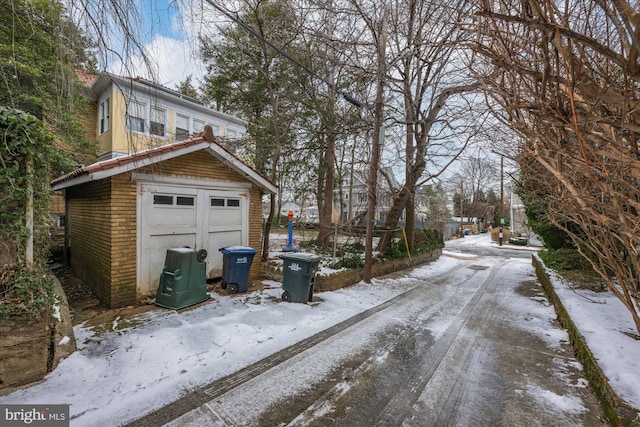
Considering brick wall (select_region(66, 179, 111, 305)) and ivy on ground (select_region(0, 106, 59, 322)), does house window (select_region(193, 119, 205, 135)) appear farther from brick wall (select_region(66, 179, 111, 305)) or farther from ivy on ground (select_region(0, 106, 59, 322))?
ivy on ground (select_region(0, 106, 59, 322))

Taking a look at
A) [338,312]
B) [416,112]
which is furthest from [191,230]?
[416,112]

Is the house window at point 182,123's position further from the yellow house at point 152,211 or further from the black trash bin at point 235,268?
the black trash bin at point 235,268

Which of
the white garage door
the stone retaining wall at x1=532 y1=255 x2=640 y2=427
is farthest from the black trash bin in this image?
the stone retaining wall at x1=532 y1=255 x2=640 y2=427

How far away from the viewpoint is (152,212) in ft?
18.0

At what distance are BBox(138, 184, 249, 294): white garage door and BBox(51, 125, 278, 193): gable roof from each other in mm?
559

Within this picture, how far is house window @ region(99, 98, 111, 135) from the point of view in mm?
13070

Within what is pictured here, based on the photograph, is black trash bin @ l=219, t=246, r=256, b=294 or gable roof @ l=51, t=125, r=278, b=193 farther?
black trash bin @ l=219, t=246, r=256, b=294

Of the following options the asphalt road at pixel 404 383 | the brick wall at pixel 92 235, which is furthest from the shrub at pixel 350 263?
the brick wall at pixel 92 235

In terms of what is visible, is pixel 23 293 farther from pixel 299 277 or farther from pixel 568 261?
pixel 568 261

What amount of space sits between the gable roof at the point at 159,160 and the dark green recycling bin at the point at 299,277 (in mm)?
2469

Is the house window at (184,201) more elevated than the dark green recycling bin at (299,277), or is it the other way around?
the house window at (184,201)

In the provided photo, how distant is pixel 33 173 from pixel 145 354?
2.66 m

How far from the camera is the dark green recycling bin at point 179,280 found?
5.07 metres

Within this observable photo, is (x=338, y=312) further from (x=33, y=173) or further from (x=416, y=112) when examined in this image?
(x=416, y=112)
